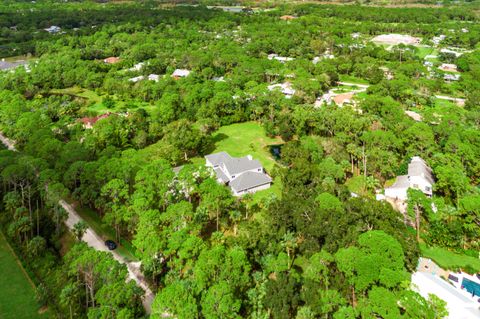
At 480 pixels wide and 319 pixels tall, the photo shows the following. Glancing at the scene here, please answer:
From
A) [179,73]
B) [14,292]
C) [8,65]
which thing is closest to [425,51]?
[179,73]

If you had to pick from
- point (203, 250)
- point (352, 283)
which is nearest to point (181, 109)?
point (203, 250)

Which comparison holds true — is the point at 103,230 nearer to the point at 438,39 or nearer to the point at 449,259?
the point at 449,259

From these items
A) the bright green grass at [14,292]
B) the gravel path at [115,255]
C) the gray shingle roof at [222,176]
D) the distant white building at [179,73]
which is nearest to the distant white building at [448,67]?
the distant white building at [179,73]

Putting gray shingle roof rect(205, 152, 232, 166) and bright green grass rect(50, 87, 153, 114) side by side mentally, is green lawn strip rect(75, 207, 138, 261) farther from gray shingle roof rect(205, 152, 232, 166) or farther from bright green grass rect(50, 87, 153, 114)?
bright green grass rect(50, 87, 153, 114)

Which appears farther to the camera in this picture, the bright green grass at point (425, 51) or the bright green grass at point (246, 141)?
the bright green grass at point (425, 51)

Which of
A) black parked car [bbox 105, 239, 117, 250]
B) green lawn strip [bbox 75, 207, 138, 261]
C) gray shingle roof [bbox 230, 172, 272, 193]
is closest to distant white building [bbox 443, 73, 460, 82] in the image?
gray shingle roof [bbox 230, 172, 272, 193]

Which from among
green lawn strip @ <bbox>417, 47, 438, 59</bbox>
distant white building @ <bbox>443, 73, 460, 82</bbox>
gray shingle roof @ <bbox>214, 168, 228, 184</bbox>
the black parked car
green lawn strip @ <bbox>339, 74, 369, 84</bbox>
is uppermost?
green lawn strip @ <bbox>417, 47, 438, 59</bbox>

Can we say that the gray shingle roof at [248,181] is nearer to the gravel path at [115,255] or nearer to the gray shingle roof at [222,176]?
the gray shingle roof at [222,176]
